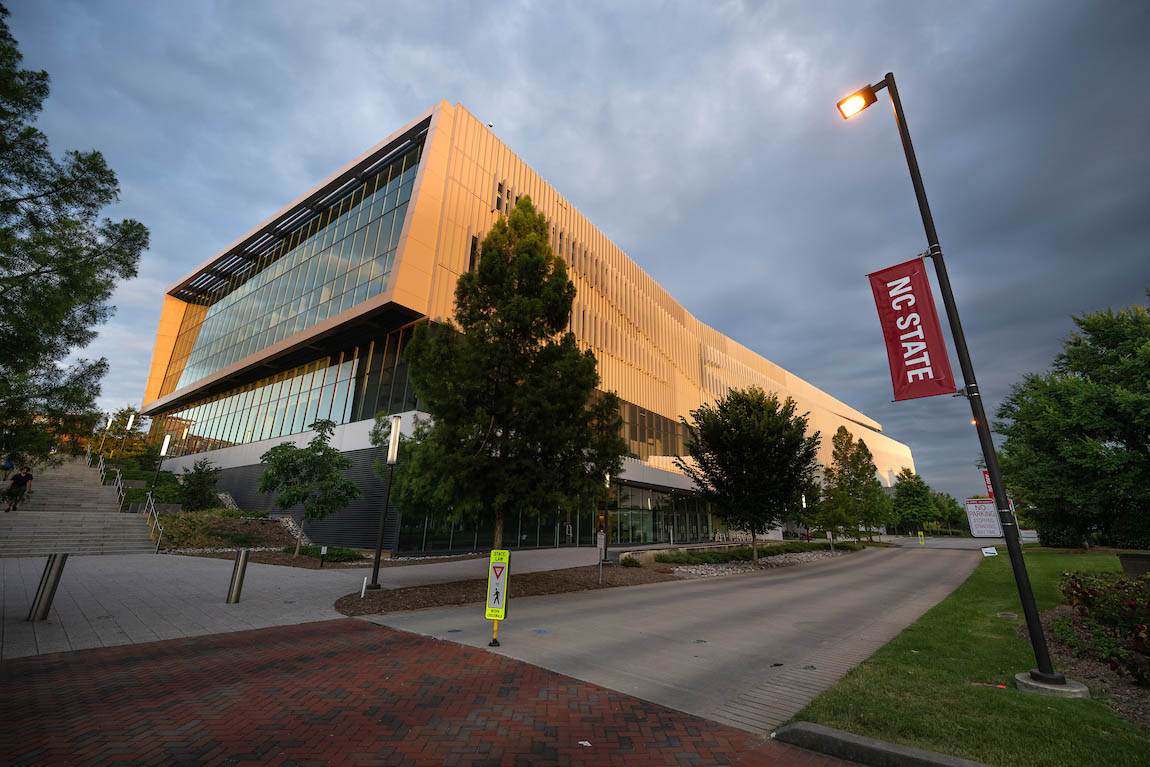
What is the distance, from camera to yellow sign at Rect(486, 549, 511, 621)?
24.7ft

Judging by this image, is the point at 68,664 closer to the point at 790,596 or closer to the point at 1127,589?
the point at 1127,589

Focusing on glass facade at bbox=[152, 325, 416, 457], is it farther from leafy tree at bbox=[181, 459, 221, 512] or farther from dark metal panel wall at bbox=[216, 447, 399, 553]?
leafy tree at bbox=[181, 459, 221, 512]

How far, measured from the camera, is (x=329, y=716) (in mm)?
4535

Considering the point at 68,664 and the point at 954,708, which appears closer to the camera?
the point at 954,708

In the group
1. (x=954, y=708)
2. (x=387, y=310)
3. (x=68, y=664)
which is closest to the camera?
(x=954, y=708)

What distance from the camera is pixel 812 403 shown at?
232ft

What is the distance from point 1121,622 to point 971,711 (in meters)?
3.55

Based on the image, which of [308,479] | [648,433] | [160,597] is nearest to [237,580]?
[160,597]

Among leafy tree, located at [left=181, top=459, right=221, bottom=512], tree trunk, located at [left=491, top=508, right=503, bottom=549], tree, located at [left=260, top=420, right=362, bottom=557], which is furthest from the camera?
leafy tree, located at [left=181, top=459, right=221, bottom=512]

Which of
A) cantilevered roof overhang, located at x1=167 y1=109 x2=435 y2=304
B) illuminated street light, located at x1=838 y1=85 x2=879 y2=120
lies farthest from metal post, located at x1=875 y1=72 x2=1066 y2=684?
cantilevered roof overhang, located at x1=167 y1=109 x2=435 y2=304

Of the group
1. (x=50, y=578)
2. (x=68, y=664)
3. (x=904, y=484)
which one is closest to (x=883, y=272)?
(x=68, y=664)

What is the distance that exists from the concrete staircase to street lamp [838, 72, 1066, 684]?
76.9 feet

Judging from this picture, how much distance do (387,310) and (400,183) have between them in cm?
916

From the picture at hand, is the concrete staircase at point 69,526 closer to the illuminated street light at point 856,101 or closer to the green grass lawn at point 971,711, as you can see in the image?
the green grass lawn at point 971,711
